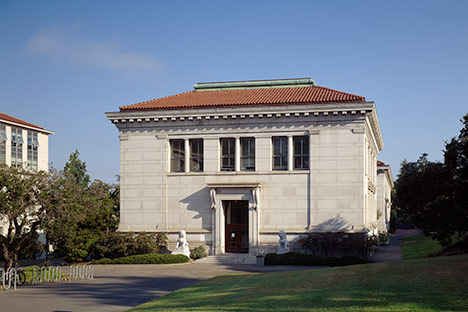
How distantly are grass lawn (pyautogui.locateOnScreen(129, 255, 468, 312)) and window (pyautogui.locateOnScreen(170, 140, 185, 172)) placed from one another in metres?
18.7

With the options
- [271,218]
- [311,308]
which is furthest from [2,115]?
[311,308]

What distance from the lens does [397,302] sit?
1414 cm

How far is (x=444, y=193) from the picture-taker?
87.4ft

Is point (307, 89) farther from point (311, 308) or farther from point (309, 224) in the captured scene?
point (311, 308)

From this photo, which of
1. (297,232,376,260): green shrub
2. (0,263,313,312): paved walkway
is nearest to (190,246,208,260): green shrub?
(0,263,313,312): paved walkway

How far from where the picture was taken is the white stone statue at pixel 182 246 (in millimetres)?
38375

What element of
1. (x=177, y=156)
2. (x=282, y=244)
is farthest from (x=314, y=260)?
(x=177, y=156)

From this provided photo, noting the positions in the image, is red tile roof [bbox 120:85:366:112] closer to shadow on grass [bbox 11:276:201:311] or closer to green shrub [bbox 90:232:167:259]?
green shrub [bbox 90:232:167:259]

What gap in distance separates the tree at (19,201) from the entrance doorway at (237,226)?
15.3 m

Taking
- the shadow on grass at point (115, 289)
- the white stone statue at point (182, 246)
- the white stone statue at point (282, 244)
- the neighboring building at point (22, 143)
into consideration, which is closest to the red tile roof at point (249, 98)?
the white stone statue at point (282, 244)

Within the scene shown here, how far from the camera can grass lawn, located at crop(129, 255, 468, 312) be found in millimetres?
14164

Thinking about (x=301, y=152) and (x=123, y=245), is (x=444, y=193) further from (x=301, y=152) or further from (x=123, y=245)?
(x=123, y=245)

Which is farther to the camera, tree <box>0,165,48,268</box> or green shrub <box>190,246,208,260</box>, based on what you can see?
green shrub <box>190,246,208,260</box>

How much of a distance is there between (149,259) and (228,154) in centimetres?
962
